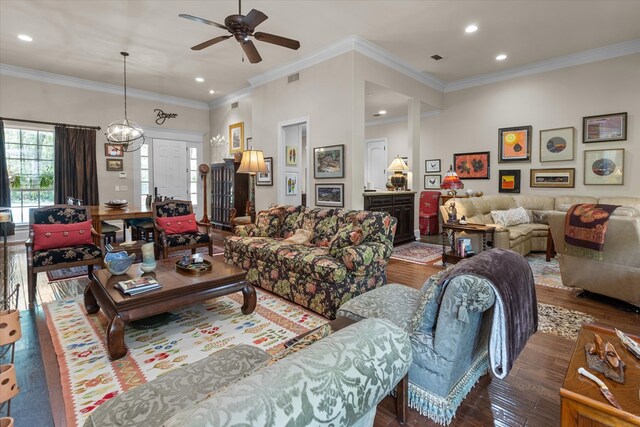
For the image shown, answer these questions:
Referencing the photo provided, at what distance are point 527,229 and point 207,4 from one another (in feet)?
18.7

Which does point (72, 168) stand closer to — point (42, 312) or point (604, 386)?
point (42, 312)

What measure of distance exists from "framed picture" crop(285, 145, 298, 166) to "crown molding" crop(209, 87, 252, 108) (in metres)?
2.07

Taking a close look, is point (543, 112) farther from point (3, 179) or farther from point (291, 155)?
point (3, 179)

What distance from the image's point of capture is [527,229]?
5293 mm

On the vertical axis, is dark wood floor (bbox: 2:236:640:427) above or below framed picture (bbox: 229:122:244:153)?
below

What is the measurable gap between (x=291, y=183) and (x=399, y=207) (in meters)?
2.19

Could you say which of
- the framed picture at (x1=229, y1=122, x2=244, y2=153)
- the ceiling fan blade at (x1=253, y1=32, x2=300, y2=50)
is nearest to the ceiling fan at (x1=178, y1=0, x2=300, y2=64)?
the ceiling fan blade at (x1=253, y1=32, x2=300, y2=50)

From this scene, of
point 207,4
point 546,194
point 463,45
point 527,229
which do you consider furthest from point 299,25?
point 546,194

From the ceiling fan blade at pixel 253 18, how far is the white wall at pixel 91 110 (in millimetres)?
5974

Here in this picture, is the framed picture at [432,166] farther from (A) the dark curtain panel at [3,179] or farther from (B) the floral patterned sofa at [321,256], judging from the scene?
(A) the dark curtain panel at [3,179]

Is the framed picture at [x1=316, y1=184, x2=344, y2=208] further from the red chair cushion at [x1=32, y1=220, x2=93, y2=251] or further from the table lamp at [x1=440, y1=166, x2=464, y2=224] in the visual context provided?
the red chair cushion at [x1=32, y1=220, x2=93, y2=251]

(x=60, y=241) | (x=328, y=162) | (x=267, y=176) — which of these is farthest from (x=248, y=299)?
(x=267, y=176)

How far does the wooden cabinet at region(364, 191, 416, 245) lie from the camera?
18.9ft

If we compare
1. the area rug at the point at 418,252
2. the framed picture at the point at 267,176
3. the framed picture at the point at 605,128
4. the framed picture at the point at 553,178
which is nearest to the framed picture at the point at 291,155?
the framed picture at the point at 267,176
